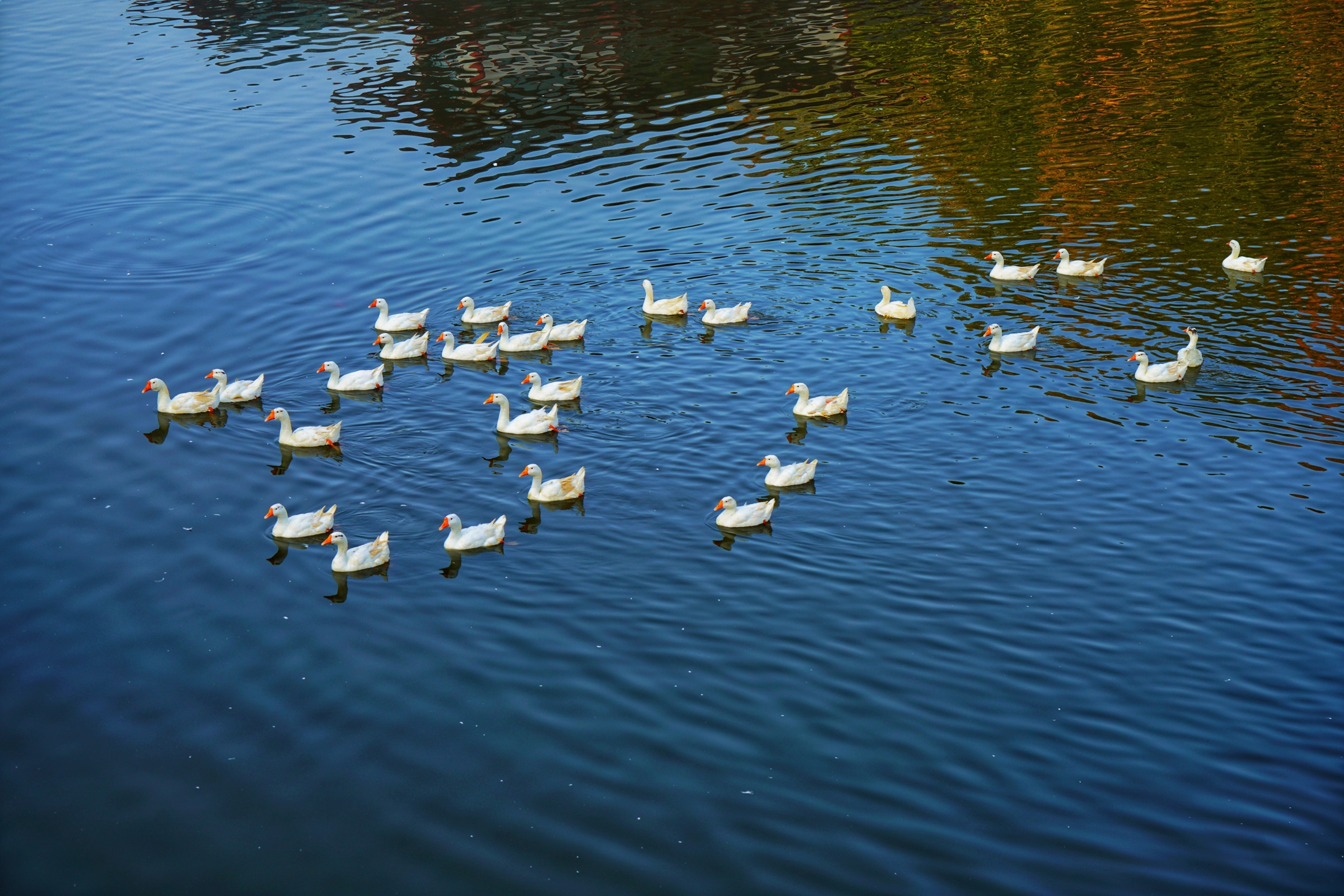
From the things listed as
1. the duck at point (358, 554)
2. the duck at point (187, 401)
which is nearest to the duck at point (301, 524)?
the duck at point (358, 554)

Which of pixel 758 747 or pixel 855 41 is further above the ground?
pixel 855 41

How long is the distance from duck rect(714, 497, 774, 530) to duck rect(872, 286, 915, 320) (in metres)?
9.02

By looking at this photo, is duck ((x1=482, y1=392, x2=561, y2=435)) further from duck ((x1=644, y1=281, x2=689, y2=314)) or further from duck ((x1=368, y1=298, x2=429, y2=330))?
duck ((x1=368, y1=298, x2=429, y2=330))

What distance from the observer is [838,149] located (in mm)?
40438

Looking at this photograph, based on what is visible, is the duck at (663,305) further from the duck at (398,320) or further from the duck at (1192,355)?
the duck at (1192,355)

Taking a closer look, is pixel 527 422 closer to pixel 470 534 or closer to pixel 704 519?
pixel 470 534

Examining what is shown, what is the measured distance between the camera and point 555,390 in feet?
80.3

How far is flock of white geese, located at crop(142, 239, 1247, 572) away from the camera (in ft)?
64.4

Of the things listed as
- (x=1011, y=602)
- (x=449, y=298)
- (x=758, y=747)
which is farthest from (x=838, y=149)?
(x=758, y=747)

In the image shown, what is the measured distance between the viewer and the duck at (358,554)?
19.1 meters

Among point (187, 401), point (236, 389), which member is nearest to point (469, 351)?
point (236, 389)

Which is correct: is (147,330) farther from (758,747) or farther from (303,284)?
(758,747)

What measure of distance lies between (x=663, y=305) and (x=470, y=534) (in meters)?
10.6

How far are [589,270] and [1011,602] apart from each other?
1740cm
